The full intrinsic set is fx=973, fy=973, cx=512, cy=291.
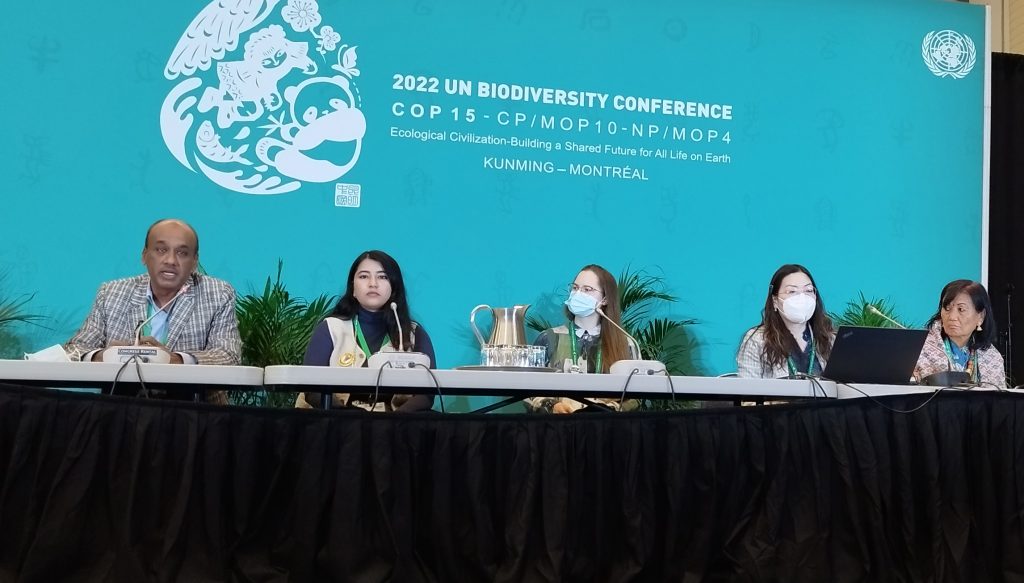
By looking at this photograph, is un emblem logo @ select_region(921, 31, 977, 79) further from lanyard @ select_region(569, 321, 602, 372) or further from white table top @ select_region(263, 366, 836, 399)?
white table top @ select_region(263, 366, 836, 399)

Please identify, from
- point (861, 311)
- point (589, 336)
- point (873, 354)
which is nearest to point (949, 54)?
point (861, 311)

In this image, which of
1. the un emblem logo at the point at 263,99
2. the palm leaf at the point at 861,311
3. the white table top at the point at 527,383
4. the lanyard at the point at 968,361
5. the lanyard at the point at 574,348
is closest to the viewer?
the white table top at the point at 527,383

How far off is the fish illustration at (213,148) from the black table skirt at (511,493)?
246 centimetres

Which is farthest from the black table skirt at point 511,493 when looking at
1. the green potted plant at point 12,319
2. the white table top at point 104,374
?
the green potted plant at point 12,319

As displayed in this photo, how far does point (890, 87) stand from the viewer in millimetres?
4895

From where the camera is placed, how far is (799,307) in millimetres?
3373

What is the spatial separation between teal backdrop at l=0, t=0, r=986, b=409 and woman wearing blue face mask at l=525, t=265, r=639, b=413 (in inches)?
34.8

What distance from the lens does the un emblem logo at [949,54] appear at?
4949 millimetres

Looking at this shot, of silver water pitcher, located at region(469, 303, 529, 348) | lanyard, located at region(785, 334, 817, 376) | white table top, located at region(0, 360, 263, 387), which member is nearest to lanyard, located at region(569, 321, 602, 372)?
lanyard, located at region(785, 334, 817, 376)

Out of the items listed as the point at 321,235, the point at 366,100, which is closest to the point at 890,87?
the point at 366,100

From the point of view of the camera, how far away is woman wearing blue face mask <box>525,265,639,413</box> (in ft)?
11.4

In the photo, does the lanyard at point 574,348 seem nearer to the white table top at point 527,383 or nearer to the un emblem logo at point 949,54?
the white table top at point 527,383

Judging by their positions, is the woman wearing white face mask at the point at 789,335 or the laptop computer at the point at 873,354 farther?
the woman wearing white face mask at the point at 789,335

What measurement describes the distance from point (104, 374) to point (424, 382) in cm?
66
